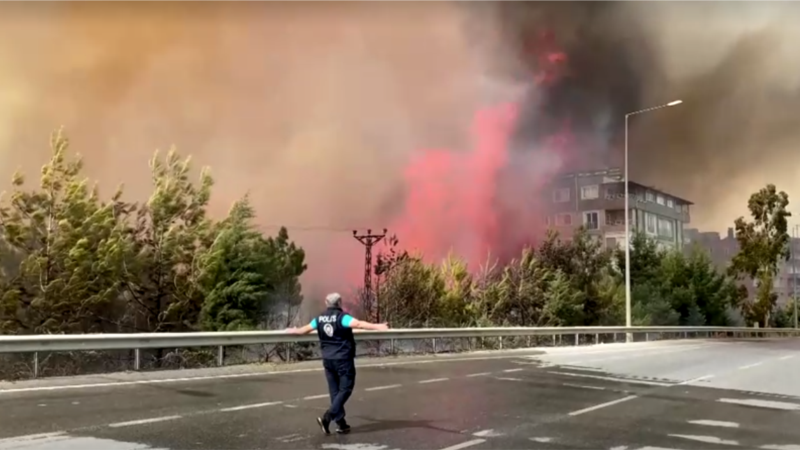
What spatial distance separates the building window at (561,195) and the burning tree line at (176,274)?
21.6 metres

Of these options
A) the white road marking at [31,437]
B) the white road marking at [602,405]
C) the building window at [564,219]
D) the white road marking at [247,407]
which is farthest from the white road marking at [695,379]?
the building window at [564,219]

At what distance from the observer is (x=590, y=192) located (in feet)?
220

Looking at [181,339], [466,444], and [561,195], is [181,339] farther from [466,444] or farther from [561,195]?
[561,195]

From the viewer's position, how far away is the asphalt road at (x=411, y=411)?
689 cm

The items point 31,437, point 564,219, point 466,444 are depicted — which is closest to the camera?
point 31,437

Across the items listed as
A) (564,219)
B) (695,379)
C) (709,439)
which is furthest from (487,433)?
(564,219)

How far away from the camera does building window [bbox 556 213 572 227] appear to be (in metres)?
Answer: 56.8

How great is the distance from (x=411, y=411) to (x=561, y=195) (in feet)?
170

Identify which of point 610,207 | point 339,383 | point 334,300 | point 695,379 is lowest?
point 695,379

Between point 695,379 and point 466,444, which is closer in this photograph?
point 466,444

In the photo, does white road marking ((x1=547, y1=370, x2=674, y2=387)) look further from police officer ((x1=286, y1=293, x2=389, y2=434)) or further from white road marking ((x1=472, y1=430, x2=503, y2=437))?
police officer ((x1=286, y1=293, x2=389, y2=434))

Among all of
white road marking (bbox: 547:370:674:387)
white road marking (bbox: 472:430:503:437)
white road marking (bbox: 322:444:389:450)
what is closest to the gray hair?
white road marking (bbox: 322:444:389:450)

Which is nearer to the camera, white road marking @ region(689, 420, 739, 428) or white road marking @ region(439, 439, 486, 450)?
white road marking @ region(439, 439, 486, 450)

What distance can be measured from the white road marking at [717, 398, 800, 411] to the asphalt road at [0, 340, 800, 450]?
2 cm
